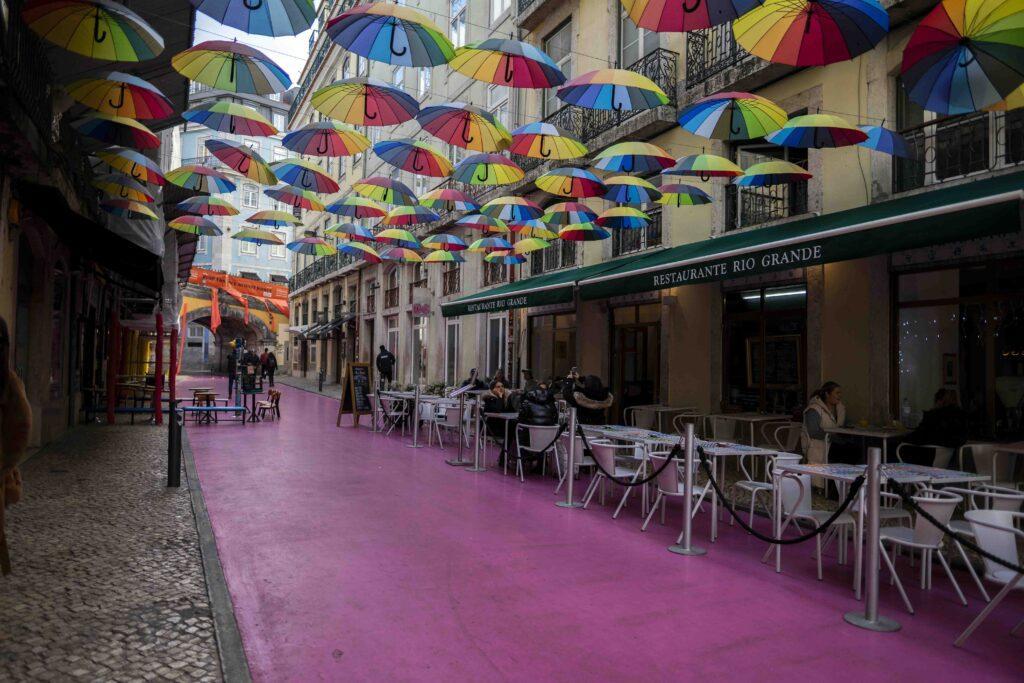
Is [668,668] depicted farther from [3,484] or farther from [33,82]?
[33,82]


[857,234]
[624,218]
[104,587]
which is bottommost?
[104,587]

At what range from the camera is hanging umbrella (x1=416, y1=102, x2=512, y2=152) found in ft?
30.3

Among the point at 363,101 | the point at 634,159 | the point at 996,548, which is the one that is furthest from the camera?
the point at 634,159

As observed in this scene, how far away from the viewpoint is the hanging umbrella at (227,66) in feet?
26.0

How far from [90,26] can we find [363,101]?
125 inches

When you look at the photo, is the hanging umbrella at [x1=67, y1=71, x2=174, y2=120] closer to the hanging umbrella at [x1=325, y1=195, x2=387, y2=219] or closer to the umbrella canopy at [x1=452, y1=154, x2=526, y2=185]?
the umbrella canopy at [x1=452, y1=154, x2=526, y2=185]

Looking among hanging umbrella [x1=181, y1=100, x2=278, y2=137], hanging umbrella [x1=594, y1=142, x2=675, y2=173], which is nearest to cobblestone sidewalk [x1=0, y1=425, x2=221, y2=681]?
hanging umbrella [x1=181, y1=100, x2=278, y2=137]

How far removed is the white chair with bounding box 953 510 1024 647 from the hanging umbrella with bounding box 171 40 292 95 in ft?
26.4

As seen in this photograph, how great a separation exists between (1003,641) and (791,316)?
7.05 m

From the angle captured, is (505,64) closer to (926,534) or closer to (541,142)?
(541,142)

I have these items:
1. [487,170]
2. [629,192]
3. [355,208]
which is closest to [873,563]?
[629,192]

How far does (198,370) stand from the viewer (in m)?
48.7

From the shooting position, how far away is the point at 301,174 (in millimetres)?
11797

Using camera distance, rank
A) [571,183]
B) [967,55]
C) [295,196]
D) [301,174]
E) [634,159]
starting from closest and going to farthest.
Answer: [967,55], [634,159], [571,183], [301,174], [295,196]
